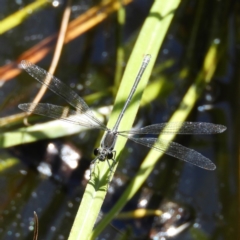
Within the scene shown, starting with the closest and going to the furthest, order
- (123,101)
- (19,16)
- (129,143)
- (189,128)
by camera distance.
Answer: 1. (123,101)
2. (189,128)
3. (129,143)
4. (19,16)

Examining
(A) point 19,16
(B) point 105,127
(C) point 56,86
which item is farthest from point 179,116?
(A) point 19,16

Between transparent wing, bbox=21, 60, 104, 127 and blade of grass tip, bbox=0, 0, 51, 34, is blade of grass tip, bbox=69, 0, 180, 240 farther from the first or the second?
blade of grass tip, bbox=0, 0, 51, 34

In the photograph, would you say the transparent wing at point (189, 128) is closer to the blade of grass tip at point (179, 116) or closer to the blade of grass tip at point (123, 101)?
the blade of grass tip at point (179, 116)

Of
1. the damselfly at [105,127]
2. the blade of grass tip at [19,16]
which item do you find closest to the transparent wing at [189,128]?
the damselfly at [105,127]

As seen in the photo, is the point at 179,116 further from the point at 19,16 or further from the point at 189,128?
the point at 19,16

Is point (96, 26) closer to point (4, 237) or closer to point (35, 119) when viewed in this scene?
point (35, 119)

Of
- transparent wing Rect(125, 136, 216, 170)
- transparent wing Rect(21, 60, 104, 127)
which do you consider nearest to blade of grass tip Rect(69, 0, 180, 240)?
transparent wing Rect(125, 136, 216, 170)
